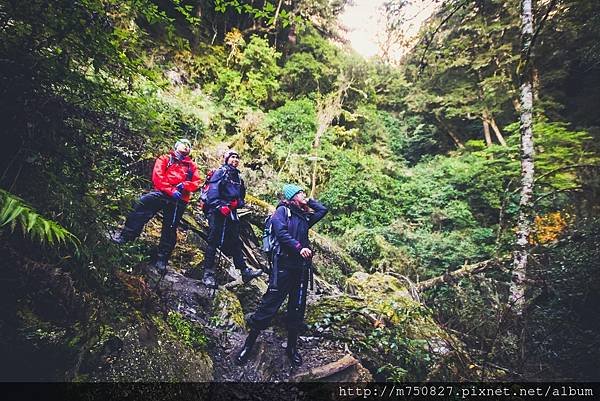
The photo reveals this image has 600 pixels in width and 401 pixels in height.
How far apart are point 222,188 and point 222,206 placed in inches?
11.6

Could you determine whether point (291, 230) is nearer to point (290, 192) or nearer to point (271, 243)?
point (271, 243)

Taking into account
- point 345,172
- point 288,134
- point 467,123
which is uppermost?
point 467,123

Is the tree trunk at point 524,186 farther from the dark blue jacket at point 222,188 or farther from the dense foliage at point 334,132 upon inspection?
the dark blue jacket at point 222,188

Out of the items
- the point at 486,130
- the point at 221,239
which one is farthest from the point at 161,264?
the point at 486,130

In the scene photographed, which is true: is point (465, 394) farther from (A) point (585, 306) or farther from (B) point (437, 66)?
(B) point (437, 66)

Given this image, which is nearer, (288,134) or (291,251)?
(291,251)

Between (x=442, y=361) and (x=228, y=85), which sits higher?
(x=228, y=85)

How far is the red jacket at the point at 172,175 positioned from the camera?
558 cm

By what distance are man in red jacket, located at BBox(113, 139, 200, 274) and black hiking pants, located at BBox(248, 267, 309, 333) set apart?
1743 millimetres

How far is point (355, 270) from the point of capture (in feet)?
30.2

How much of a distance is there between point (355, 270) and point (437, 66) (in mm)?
10600

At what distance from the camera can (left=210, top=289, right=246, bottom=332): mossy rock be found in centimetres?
566

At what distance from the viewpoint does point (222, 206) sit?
229 inches

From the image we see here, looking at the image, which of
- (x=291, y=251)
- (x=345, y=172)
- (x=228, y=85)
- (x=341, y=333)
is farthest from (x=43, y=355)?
(x=228, y=85)
